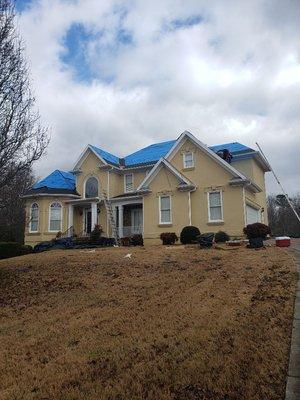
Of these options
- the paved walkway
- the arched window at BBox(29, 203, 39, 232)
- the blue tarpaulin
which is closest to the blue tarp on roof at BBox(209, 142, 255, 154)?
the blue tarpaulin

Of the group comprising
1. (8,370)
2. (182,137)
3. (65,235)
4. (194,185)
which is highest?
(182,137)

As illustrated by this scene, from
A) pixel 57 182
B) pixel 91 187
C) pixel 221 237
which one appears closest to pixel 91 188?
pixel 91 187

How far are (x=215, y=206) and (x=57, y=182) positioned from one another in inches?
611

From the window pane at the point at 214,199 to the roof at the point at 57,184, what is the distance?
13.0 m

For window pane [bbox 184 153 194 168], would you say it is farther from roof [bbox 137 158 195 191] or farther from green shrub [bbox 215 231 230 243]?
green shrub [bbox 215 231 230 243]

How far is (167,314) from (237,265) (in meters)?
5.01

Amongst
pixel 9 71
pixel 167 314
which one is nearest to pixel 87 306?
pixel 167 314

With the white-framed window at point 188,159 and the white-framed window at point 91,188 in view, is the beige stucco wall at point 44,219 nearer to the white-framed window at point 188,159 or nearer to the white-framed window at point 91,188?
the white-framed window at point 91,188

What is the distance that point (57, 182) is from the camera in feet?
107

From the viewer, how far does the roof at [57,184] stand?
101 feet

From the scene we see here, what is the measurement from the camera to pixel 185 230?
73.5 ft

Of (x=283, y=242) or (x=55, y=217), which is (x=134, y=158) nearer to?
(x=55, y=217)

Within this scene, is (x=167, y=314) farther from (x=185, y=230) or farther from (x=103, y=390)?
(x=185, y=230)

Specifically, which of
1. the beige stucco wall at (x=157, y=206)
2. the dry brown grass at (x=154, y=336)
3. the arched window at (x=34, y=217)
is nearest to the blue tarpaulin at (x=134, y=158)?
the arched window at (x=34, y=217)
